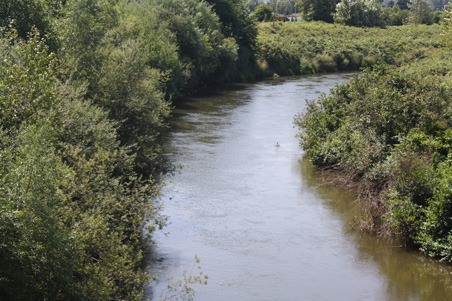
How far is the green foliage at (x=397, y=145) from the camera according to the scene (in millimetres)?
21047

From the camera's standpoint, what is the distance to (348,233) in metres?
23.1

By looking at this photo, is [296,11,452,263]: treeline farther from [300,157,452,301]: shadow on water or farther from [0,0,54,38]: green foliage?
[0,0,54,38]: green foliage

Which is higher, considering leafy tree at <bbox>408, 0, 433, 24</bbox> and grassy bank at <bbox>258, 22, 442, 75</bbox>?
leafy tree at <bbox>408, 0, 433, 24</bbox>

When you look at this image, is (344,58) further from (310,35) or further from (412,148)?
(412,148)

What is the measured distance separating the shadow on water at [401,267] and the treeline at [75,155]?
22.3 ft

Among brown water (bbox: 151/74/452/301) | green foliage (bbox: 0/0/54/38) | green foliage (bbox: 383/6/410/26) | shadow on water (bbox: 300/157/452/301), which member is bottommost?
shadow on water (bbox: 300/157/452/301)

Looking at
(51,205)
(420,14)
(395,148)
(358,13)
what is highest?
(358,13)

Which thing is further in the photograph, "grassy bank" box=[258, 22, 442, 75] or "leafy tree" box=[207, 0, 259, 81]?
"grassy bank" box=[258, 22, 442, 75]

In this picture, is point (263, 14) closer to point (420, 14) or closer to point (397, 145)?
point (420, 14)

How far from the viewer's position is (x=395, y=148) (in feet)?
83.7

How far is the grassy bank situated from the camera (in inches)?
2751

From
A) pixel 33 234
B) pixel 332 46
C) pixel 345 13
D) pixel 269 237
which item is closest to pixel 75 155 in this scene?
pixel 33 234

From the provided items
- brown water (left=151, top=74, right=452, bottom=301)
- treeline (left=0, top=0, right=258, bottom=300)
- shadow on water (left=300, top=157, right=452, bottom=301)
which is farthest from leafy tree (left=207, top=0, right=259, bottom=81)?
shadow on water (left=300, top=157, right=452, bottom=301)

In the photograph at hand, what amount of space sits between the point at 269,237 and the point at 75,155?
7.90 m
